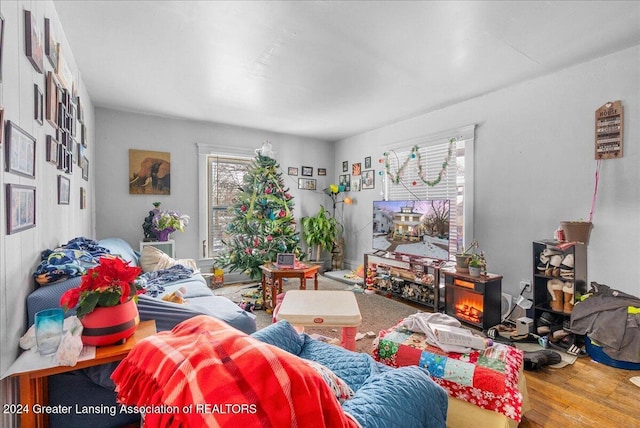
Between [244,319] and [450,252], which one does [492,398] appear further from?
[450,252]

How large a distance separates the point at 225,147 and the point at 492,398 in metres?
4.46

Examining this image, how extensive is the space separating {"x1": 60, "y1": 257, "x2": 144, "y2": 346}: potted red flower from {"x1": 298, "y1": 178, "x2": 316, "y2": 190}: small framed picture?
424cm

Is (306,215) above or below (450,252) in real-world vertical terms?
above

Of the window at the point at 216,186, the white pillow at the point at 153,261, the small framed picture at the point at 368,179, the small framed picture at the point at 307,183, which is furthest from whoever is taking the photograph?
the small framed picture at the point at 307,183

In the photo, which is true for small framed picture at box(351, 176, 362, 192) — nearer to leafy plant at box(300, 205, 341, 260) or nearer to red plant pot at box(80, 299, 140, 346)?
leafy plant at box(300, 205, 341, 260)

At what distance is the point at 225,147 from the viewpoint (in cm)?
479

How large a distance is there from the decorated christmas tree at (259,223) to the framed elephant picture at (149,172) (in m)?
1.08

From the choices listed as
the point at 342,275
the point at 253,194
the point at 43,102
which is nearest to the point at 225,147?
the point at 253,194

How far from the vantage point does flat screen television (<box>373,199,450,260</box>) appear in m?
3.53

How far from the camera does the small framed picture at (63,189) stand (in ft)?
6.62

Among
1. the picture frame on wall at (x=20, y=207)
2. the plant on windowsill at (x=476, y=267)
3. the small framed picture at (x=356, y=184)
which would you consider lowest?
the plant on windowsill at (x=476, y=267)

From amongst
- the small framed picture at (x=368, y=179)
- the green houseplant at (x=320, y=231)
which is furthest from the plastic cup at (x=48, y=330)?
the small framed picture at (x=368, y=179)

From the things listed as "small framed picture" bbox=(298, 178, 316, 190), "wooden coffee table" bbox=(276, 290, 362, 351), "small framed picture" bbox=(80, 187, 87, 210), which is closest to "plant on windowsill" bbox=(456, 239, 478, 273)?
"wooden coffee table" bbox=(276, 290, 362, 351)

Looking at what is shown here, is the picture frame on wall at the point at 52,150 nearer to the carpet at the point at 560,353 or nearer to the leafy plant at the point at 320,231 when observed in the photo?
the carpet at the point at 560,353
